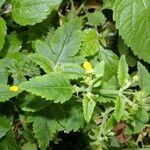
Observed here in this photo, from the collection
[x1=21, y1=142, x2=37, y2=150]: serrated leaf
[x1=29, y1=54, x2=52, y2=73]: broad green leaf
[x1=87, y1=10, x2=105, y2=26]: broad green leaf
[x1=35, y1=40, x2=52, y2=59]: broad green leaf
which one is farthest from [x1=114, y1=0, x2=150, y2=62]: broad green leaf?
[x1=21, y1=142, x2=37, y2=150]: serrated leaf

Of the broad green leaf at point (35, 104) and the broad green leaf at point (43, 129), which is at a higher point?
the broad green leaf at point (35, 104)

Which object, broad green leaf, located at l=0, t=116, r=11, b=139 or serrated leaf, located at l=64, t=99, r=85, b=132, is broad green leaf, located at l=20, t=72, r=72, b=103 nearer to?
serrated leaf, located at l=64, t=99, r=85, b=132

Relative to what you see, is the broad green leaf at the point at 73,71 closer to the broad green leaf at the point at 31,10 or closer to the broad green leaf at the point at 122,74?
the broad green leaf at the point at 122,74

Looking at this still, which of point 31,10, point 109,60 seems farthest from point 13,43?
point 109,60

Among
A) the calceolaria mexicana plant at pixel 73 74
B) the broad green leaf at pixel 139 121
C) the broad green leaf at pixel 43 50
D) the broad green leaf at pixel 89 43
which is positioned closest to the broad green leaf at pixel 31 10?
the calceolaria mexicana plant at pixel 73 74

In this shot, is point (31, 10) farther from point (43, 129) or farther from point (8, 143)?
point (8, 143)

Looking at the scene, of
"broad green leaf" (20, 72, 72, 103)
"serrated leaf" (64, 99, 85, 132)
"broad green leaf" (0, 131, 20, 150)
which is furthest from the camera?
"broad green leaf" (0, 131, 20, 150)

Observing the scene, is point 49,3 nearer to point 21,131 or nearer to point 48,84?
point 48,84
